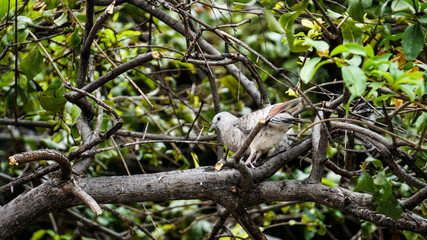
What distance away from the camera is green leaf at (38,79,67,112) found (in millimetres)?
2206

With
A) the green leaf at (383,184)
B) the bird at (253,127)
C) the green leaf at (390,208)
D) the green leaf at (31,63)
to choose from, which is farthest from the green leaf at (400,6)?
the green leaf at (31,63)

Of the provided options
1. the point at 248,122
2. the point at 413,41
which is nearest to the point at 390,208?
the point at 413,41

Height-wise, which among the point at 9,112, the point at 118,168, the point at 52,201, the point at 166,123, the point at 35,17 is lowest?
the point at 118,168

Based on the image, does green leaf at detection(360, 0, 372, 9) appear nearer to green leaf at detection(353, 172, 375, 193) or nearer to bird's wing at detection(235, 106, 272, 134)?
green leaf at detection(353, 172, 375, 193)

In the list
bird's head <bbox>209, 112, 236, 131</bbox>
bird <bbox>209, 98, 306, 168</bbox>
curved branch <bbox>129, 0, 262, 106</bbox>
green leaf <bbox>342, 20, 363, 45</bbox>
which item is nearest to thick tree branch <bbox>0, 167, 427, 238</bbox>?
bird <bbox>209, 98, 306, 168</bbox>

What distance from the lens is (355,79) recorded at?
4.33 feet

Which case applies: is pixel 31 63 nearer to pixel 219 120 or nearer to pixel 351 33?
pixel 219 120

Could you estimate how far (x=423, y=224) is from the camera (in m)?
1.80

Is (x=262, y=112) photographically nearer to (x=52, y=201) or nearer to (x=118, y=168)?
(x=52, y=201)

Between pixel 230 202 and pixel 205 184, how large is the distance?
15 cm

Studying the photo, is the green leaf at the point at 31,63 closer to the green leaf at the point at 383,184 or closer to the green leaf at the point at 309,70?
the green leaf at the point at 309,70

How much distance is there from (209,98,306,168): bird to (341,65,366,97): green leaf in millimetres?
1055

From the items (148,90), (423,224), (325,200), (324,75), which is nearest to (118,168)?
(148,90)

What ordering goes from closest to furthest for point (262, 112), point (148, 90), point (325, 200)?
1. point (325, 200)
2. point (262, 112)
3. point (148, 90)
